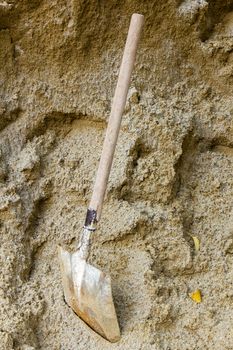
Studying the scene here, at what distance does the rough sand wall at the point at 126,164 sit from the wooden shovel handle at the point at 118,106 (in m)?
0.15

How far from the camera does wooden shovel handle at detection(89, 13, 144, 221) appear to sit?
4.78 feet

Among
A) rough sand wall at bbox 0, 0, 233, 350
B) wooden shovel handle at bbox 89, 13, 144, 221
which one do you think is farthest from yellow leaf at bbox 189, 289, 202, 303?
wooden shovel handle at bbox 89, 13, 144, 221

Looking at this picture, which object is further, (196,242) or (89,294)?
(196,242)

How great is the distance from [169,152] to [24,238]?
19.8 inches

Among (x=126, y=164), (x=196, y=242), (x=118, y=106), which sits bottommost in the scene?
(x=196, y=242)

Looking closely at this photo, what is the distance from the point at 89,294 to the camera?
1.43 meters

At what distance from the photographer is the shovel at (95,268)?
4.66ft

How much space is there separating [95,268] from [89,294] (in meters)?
0.07

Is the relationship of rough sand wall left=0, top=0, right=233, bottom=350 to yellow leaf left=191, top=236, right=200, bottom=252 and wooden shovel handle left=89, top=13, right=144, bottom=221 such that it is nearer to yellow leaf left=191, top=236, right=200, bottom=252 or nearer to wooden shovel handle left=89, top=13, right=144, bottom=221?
yellow leaf left=191, top=236, right=200, bottom=252

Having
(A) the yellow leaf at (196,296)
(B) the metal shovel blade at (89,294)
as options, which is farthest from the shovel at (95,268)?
(A) the yellow leaf at (196,296)

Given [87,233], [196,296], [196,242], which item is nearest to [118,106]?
[87,233]

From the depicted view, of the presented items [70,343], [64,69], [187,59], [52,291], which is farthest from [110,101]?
[70,343]

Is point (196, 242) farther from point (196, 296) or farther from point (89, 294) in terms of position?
point (89, 294)

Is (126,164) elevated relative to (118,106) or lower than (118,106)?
lower
